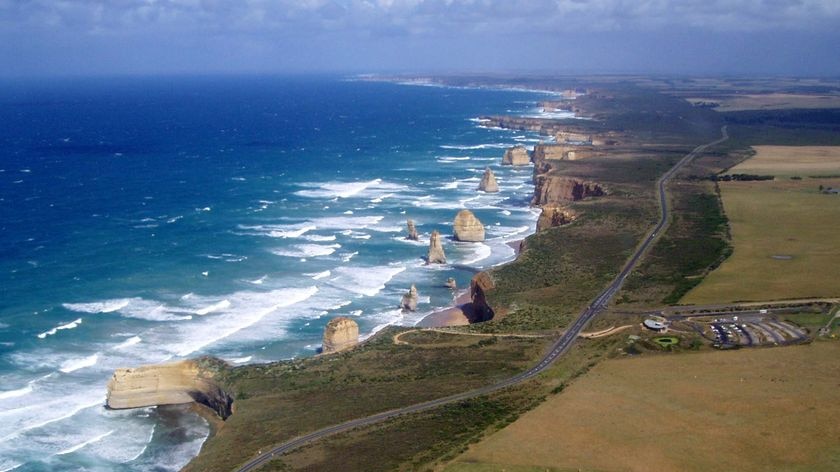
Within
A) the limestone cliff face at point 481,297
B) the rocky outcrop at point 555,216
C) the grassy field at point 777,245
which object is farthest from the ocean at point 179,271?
the grassy field at point 777,245

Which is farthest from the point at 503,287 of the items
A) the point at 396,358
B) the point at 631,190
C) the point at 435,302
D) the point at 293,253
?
the point at 631,190

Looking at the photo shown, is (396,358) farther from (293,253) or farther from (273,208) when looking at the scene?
(273,208)

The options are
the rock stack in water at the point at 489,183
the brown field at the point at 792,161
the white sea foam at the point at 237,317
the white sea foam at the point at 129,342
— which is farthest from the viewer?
the rock stack in water at the point at 489,183

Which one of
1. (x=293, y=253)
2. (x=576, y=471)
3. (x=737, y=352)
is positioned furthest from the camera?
(x=293, y=253)

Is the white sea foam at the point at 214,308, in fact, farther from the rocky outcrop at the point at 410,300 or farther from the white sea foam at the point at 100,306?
the rocky outcrop at the point at 410,300

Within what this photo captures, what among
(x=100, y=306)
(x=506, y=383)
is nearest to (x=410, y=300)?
(x=506, y=383)

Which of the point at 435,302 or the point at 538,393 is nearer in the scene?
the point at 538,393
